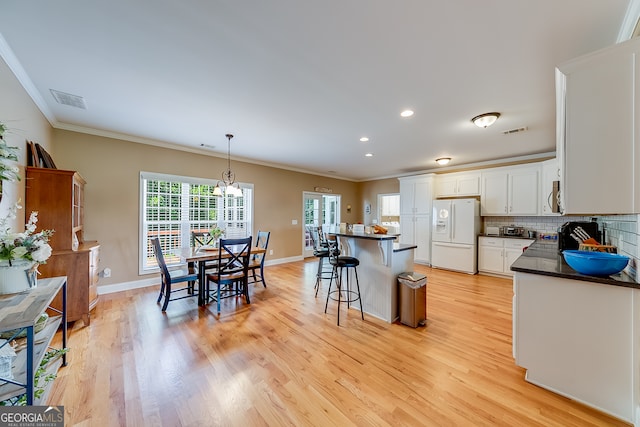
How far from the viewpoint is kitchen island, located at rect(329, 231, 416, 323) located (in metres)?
2.91

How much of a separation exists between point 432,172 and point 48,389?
7.28 metres

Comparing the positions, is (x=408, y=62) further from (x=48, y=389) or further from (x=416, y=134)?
(x=48, y=389)

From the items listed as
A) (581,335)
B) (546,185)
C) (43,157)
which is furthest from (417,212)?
(43,157)

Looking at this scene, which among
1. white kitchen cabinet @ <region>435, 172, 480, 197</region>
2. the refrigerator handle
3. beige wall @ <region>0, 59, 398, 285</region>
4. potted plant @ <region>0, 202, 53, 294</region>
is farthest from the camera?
white kitchen cabinet @ <region>435, 172, 480, 197</region>

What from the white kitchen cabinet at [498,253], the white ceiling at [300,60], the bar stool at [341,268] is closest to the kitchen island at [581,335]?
the bar stool at [341,268]

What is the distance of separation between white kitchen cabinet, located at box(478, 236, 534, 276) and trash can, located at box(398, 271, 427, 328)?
3314 millimetres

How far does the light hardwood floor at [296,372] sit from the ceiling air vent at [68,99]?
268cm

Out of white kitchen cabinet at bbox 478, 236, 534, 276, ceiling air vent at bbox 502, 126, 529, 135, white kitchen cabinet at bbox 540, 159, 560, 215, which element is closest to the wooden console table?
ceiling air vent at bbox 502, 126, 529, 135

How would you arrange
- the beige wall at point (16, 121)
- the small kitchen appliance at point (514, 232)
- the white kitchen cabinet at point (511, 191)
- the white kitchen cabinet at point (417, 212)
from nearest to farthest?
the beige wall at point (16, 121)
the white kitchen cabinet at point (511, 191)
the small kitchen appliance at point (514, 232)
the white kitchen cabinet at point (417, 212)

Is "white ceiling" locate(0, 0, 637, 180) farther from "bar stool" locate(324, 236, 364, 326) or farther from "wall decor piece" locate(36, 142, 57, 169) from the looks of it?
"bar stool" locate(324, 236, 364, 326)

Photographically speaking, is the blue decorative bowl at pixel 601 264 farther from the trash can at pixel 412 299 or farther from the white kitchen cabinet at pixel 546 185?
the white kitchen cabinet at pixel 546 185

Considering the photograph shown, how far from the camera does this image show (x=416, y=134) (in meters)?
3.87

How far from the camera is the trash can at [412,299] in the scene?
2.77 m

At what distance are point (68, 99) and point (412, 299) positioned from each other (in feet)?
15.4
